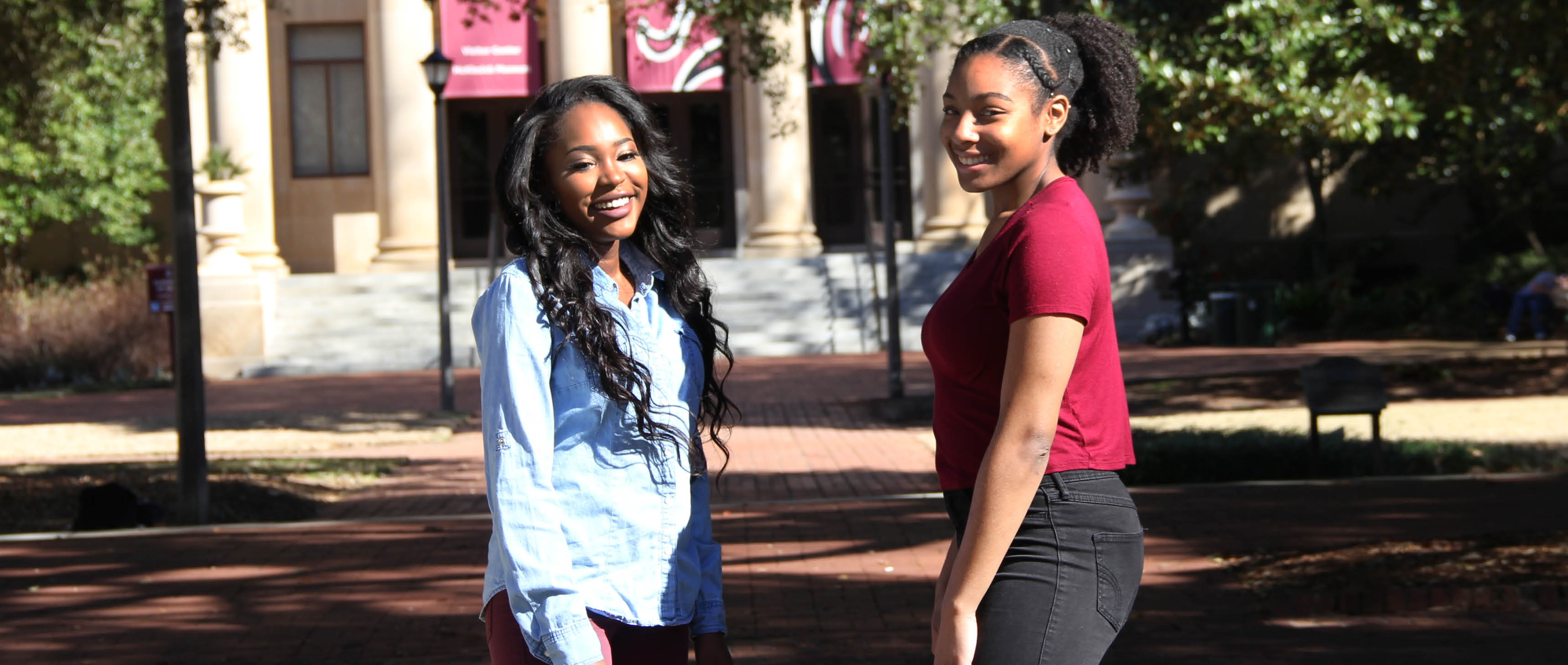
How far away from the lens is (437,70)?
54.7 ft

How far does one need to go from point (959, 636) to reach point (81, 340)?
75.1 feet

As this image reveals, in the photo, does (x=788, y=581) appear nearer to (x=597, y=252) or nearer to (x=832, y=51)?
(x=597, y=252)

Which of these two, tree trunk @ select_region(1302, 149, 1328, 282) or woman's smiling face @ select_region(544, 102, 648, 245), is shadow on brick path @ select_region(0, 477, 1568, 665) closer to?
woman's smiling face @ select_region(544, 102, 648, 245)

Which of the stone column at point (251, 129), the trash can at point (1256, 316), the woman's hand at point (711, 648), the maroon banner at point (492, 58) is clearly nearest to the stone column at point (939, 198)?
the trash can at point (1256, 316)

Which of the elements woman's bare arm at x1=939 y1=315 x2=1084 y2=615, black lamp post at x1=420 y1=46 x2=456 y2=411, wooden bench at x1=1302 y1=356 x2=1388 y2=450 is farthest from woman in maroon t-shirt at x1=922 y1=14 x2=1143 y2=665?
black lamp post at x1=420 y1=46 x2=456 y2=411

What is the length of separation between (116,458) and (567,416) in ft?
39.2

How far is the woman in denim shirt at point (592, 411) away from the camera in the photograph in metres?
2.32

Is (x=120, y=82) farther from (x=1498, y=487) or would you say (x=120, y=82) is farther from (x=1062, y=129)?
(x=1062, y=129)

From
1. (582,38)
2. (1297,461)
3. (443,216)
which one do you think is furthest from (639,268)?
(582,38)

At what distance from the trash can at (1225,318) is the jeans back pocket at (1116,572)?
65.1 feet

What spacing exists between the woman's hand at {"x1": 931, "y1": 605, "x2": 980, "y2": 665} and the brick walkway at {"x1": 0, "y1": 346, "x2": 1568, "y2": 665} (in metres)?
3.21

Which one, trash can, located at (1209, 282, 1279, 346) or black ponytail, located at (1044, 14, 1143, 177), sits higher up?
black ponytail, located at (1044, 14, 1143, 177)

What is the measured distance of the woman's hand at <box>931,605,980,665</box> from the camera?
2.23 m

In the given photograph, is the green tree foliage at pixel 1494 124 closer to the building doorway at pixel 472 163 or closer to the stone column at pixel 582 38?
the stone column at pixel 582 38
